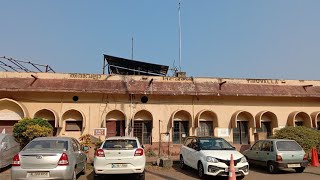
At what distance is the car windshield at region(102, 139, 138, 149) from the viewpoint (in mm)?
10367

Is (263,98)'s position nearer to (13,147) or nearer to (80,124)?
(80,124)

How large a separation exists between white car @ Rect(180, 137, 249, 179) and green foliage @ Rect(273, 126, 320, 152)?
6.58 metres

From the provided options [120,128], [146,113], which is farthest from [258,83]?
[120,128]

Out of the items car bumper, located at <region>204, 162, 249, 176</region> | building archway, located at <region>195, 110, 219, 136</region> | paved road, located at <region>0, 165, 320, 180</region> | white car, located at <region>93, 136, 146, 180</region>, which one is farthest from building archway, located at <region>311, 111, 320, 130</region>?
white car, located at <region>93, 136, 146, 180</region>

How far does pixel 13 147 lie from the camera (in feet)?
47.2

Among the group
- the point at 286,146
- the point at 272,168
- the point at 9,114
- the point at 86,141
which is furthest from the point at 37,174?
the point at 9,114

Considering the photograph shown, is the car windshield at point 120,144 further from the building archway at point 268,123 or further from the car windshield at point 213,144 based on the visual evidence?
the building archway at point 268,123

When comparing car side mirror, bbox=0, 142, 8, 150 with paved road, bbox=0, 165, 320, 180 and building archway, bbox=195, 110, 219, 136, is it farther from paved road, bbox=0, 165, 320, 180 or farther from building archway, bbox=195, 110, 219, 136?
building archway, bbox=195, 110, 219, 136

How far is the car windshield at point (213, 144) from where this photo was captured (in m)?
12.6

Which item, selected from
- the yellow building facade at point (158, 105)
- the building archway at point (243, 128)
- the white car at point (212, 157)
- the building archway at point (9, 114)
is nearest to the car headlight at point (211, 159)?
the white car at point (212, 157)

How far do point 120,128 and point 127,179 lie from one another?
920 cm

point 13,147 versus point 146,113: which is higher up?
point 146,113

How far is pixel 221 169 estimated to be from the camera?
36.1 feet

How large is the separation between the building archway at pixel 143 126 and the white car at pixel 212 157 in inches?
261
